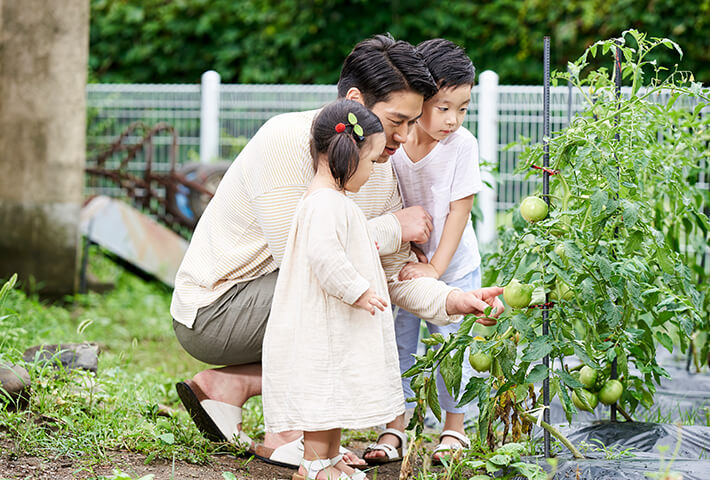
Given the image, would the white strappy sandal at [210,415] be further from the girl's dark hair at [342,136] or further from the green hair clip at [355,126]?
the green hair clip at [355,126]

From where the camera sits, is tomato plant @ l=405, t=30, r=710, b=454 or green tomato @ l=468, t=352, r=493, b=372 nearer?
tomato plant @ l=405, t=30, r=710, b=454

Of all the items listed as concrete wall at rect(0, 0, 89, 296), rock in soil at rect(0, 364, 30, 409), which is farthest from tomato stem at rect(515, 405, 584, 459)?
concrete wall at rect(0, 0, 89, 296)

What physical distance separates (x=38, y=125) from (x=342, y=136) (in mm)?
3129

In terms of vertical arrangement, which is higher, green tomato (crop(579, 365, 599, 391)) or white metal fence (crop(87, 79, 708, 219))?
white metal fence (crop(87, 79, 708, 219))

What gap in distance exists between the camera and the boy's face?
2262mm

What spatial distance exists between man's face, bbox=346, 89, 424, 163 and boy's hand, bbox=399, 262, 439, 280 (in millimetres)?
332

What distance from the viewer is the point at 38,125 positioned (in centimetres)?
454

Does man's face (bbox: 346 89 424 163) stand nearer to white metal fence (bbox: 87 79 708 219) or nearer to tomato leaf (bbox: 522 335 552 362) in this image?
tomato leaf (bbox: 522 335 552 362)

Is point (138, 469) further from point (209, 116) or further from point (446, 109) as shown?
point (209, 116)

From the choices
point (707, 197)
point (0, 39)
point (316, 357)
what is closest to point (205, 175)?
point (0, 39)

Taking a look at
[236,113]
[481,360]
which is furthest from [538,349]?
[236,113]

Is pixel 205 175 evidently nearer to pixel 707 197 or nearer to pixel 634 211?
pixel 707 197

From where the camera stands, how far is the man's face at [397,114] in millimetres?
2123

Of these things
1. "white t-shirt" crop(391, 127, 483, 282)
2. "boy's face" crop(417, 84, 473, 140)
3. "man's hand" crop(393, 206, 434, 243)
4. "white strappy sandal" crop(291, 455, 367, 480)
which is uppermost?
"boy's face" crop(417, 84, 473, 140)
